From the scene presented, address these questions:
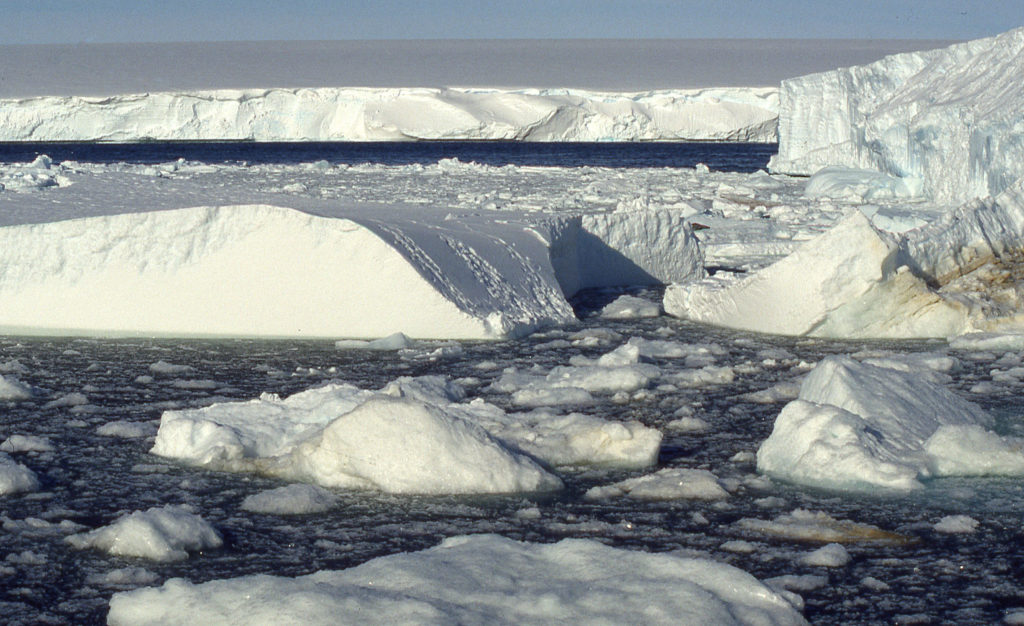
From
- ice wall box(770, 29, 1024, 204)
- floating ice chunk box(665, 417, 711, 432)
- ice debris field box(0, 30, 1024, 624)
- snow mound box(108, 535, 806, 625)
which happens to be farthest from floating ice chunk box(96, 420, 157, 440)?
ice wall box(770, 29, 1024, 204)

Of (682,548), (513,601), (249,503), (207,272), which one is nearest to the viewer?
(513,601)

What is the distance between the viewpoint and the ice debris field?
2.99 metres

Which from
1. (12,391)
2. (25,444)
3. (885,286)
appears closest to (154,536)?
(25,444)

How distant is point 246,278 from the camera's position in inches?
264

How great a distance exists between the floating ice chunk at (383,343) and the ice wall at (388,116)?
32.5 meters

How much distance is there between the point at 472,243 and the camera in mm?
7258

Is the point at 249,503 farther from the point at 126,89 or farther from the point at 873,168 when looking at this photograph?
the point at 126,89

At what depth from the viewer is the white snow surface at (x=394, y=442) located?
3875 mm

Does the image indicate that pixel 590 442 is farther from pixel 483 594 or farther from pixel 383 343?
pixel 383 343

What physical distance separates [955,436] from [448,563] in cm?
204

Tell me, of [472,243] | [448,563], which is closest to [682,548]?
[448,563]

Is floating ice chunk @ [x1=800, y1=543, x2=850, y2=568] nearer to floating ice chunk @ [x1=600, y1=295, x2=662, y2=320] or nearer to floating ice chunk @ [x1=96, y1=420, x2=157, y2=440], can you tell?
floating ice chunk @ [x1=96, y1=420, x2=157, y2=440]

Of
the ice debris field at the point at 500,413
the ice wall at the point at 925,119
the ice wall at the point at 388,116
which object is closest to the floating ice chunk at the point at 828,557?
the ice debris field at the point at 500,413

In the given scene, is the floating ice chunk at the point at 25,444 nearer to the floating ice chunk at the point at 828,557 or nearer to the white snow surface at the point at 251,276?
the white snow surface at the point at 251,276
